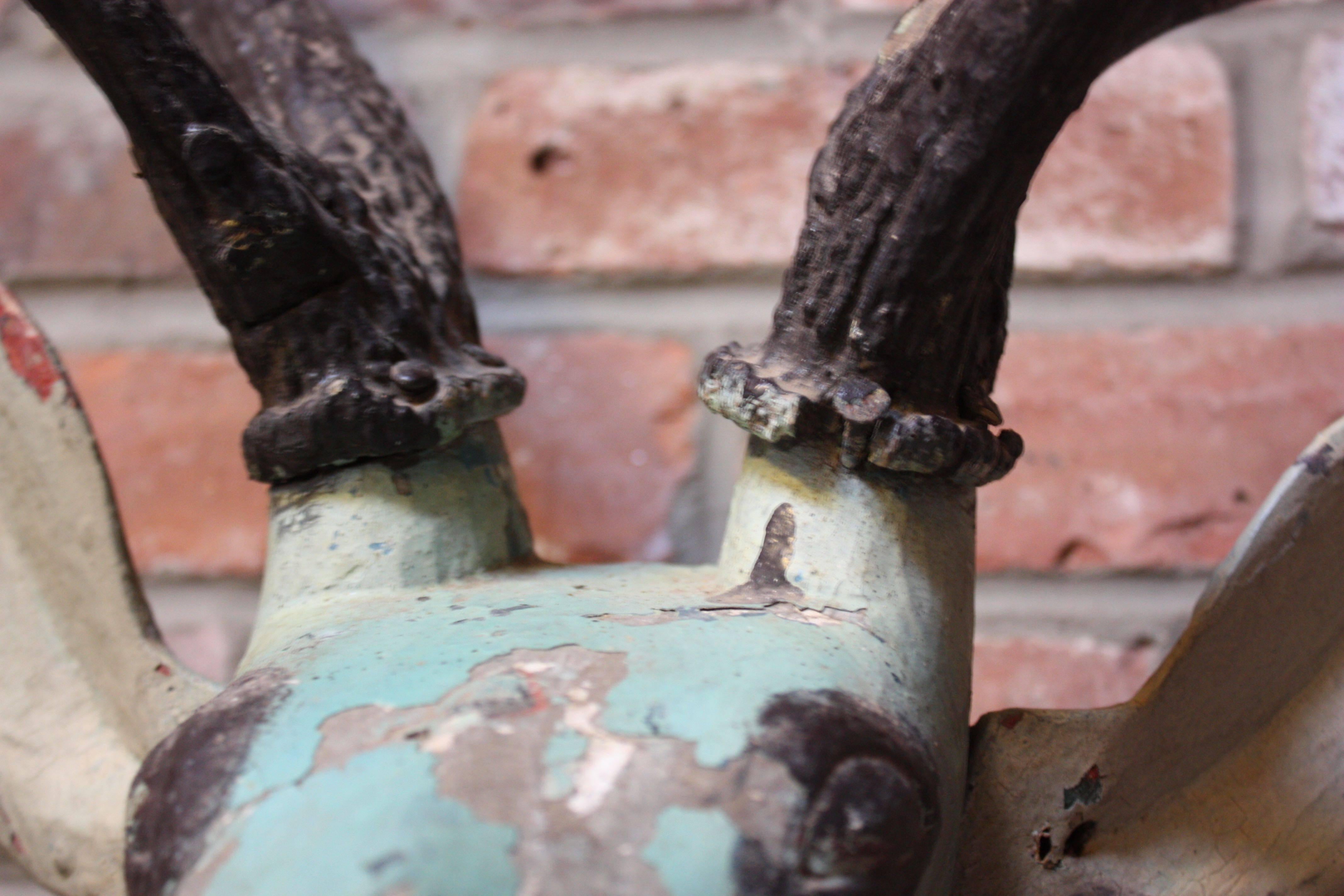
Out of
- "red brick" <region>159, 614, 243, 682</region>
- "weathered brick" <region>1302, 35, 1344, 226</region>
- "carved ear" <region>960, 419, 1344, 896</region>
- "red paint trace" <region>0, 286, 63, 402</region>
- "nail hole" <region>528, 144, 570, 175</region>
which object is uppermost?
"weathered brick" <region>1302, 35, 1344, 226</region>

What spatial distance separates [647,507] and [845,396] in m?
0.22

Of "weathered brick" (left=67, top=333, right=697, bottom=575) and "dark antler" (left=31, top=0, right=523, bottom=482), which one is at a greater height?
"dark antler" (left=31, top=0, right=523, bottom=482)

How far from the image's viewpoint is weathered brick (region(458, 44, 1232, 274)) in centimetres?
41

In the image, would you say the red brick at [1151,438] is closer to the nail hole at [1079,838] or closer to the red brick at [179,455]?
the nail hole at [1079,838]

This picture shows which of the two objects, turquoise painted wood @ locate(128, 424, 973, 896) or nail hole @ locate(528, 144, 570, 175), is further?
nail hole @ locate(528, 144, 570, 175)

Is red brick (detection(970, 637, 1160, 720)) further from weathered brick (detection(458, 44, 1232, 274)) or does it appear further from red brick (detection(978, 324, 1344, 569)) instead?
weathered brick (detection(458, 44, 1232, 274))

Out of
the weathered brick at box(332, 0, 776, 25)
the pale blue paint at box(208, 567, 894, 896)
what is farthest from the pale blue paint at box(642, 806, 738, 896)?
the weathered brick at box(332, 0, 776, 25)

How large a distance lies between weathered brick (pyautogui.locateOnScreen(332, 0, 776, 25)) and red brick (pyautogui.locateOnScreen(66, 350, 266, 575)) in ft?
0.54

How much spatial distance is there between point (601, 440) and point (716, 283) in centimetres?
8

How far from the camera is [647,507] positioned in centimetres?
42

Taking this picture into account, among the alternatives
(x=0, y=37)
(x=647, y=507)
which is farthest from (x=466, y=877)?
(x=0, y=37)

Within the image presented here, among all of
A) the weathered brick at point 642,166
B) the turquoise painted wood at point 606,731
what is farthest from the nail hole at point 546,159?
the turquoise painted wood at point 606,731

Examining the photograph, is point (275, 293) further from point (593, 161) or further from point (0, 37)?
point (0, 37)

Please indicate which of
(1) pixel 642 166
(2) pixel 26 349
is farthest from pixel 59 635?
(1) pixel 642 166
